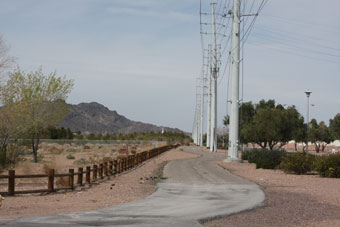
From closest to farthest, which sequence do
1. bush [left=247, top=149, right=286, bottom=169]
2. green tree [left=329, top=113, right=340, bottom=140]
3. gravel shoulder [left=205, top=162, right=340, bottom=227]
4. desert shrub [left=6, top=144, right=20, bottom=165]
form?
1. gravel shoulder [left=205, top=162, right=340, bottom=227]
2. desert shrub [left=6, top=144, right=20, bottom=165]
3. bush [left=247, top=149, right=286, bottom=169]
4. green tree [left=329, top=113, right=340, bottom=140]

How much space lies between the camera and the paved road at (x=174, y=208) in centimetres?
1087

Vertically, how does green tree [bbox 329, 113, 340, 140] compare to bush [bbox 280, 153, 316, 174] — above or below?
above

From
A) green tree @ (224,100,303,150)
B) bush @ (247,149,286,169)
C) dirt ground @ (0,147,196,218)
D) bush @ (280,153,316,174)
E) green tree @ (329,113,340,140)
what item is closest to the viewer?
dirt ground @ (0,147,196,218)

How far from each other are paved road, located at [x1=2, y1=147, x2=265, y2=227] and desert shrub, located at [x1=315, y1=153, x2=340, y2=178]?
23.2 ft

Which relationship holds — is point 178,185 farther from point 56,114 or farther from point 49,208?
point 56,114

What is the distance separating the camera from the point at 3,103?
35.3m

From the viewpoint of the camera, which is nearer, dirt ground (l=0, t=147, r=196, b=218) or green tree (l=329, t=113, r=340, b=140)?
dirt ground (l=0, t=147, r=196, b=218)

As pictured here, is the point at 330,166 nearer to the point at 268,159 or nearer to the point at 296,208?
the point at 268,159

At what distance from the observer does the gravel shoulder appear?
12.5 metres

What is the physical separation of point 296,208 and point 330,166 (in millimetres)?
13025

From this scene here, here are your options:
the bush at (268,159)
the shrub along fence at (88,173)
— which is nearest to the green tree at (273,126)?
the shrub along fence at (88,173)

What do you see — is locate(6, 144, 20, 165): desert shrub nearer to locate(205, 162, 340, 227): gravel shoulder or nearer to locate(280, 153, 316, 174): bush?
locate(205, 162, 340, 227): gravel shoulder

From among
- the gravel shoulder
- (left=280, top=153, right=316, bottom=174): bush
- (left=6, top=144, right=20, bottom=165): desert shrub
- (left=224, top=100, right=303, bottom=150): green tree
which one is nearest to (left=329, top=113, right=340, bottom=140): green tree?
(left=224, top=100, right=303, bottom=150): green tree

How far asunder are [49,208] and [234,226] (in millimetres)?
5102
